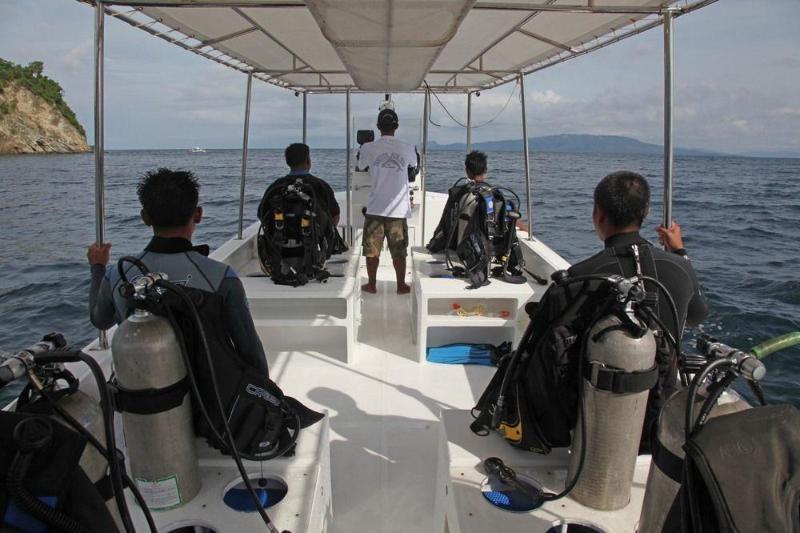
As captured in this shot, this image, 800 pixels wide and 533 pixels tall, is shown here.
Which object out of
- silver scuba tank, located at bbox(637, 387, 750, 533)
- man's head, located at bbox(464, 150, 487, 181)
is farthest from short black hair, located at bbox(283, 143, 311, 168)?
silver scuba tank, located at bbox(637, 387, 750, 533)

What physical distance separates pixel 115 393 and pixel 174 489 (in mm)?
371

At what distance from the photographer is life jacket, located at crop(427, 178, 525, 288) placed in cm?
384

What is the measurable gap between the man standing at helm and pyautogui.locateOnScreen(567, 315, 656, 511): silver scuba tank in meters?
3.21

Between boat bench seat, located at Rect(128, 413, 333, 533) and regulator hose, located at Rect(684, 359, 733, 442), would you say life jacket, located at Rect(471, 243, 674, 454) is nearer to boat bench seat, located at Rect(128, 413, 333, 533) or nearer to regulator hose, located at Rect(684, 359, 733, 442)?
regulator hose, located at Rect(684, 359, 733, 442)

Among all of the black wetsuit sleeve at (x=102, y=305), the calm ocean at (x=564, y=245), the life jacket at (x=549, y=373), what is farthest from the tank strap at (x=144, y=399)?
the calm ocean at (x=564, y=245)

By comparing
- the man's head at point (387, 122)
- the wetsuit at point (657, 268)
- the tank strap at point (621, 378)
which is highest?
the man's head at point (387, 122)

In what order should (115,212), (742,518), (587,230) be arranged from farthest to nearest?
(115,212) < (587,230) < (742,518)

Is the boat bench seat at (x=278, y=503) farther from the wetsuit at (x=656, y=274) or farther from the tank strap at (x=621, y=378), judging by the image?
the wetsuit at (x=656, y=274)

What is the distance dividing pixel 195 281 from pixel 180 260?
0.10 metres

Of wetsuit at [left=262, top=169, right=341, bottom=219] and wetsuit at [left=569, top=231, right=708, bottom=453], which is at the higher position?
wetsuit at [left=262, top=169, right=341, bottom=219]

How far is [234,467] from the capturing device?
1844 mm

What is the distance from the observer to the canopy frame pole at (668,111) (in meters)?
2.85

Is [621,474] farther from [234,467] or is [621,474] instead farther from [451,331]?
[451,331]

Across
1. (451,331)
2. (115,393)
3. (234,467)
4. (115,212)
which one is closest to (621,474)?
(234,467)
